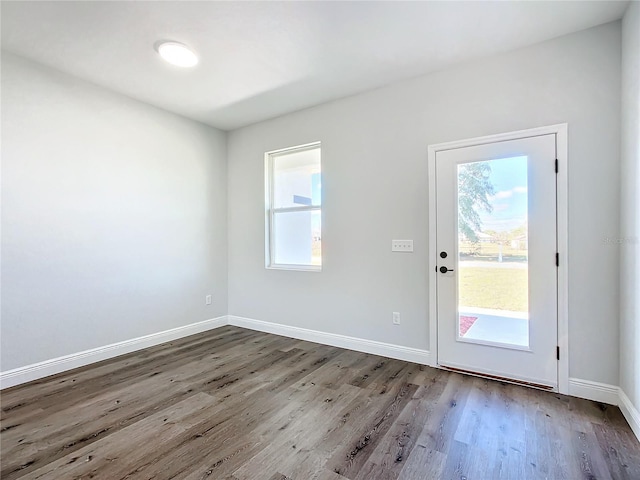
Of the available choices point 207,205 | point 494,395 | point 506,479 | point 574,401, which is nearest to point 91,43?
point 207,205

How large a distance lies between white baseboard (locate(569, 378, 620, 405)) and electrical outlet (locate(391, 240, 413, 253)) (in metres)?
1.62

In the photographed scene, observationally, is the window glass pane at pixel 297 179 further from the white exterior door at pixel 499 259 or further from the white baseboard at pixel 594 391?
the white baseboard at pixel 594 391

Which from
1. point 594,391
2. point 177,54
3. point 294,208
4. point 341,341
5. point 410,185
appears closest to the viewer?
point 594,391

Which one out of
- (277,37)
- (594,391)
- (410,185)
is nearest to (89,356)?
(277,37)

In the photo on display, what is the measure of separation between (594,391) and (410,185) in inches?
86.0

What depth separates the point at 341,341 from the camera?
3.62 m

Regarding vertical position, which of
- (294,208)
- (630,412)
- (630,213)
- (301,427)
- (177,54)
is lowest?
(301,427)

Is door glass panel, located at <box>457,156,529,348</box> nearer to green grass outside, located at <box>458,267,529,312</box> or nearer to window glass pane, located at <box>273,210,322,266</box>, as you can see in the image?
green grass outside, located at <box>458,267,529,312</box>

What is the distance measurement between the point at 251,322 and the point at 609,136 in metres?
4.19

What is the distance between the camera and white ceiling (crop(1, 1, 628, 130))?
2182 mm

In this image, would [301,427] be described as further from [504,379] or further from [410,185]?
[410,185]

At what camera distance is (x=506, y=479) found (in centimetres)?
161

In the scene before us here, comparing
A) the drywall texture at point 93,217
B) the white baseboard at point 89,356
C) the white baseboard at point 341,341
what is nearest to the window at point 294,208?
the white baseboard at point 341,341

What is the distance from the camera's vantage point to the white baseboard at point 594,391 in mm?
2311
